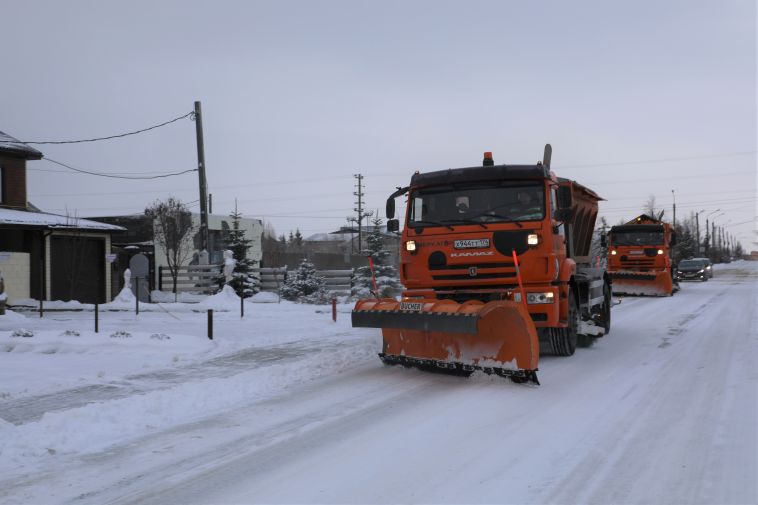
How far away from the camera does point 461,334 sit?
884cm

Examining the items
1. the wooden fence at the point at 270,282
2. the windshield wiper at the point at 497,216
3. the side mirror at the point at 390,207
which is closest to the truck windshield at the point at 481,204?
the windshield wiper at the point at 497,216

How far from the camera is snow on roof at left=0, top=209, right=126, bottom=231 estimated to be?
23.8 meters

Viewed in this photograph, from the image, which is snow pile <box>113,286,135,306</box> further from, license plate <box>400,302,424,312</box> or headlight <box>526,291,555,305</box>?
headlight <box>526,291,555,305</box>

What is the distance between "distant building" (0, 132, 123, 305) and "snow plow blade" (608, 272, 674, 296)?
65.4 feet

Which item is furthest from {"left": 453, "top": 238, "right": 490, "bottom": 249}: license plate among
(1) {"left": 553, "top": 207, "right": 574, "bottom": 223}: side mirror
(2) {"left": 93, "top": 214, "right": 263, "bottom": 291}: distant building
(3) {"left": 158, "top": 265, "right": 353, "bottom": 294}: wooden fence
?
(2) {"left": 93, "top": 214, "right": 263, "bottom": 291}: distant building

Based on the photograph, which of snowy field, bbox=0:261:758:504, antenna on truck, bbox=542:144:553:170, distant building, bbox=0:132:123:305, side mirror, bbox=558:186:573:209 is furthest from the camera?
distant building, bbox=0:132:123:305

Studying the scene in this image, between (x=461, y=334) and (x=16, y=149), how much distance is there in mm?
24579

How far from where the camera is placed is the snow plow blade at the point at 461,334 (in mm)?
8078

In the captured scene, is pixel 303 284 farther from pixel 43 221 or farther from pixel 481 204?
pixel 481 204

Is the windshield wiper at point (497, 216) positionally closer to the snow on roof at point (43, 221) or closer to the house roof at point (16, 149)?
the snow on roof at point (43, 221)

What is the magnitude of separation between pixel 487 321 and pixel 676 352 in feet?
14.4

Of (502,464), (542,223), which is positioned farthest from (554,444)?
(542,223)

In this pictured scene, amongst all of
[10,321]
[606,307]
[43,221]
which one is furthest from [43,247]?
[606,307]

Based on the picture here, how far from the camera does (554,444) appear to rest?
570cm
